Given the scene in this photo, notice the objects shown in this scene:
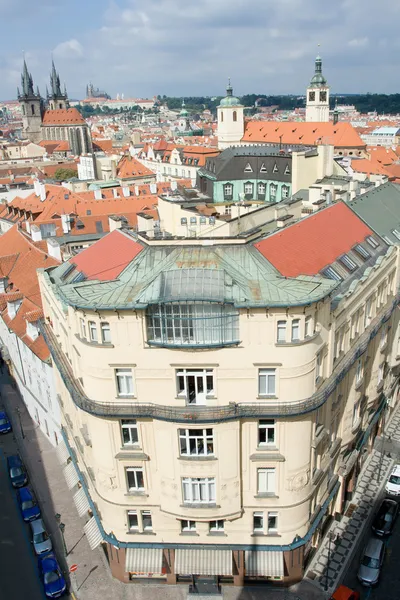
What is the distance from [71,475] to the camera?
43938mm

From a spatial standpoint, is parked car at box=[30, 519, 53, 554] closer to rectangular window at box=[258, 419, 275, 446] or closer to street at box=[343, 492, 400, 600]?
rectangular window at box=[258, 419, 275, 446]

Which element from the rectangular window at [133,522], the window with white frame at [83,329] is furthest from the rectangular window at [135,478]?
the window with white frame at [83,329]

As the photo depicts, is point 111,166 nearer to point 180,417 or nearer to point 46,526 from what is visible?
point 46,526

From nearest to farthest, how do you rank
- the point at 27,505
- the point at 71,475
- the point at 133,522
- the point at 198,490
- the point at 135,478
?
the point at 198,490
the point at 135,478
the point at 133,522
the point at 71,475
the point at 27,505

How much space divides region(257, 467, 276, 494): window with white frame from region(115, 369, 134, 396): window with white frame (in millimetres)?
8902

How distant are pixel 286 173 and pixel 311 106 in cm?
12032

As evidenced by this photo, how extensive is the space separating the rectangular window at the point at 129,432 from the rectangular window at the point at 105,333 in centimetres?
496

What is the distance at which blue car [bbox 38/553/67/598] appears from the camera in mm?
36875

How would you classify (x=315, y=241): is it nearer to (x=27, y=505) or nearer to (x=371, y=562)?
(x=371, y=562)

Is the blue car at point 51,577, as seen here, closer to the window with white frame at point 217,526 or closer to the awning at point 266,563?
the window with white frame at point 217,526

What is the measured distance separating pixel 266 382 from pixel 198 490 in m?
7.82

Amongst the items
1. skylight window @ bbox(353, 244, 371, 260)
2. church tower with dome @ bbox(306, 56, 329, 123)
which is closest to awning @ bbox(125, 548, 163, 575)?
skylight window @ bbox(353, 244, 371, 260)

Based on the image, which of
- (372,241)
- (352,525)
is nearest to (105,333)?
(372,241)

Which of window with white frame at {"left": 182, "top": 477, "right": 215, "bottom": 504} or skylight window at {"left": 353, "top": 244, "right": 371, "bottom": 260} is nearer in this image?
window with white frame at {"left": 182, "top": 477, "right": 215, "bottom": 504}
